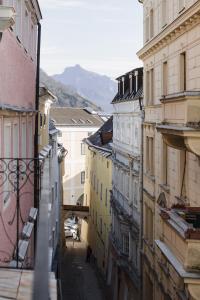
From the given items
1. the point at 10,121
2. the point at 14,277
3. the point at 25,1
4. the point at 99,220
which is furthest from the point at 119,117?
the point at 14,277

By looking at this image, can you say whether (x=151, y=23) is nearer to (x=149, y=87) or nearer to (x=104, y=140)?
(x=149, y=87)

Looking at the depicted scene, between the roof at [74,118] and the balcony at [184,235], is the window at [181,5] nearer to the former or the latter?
the balcony at [184,235]

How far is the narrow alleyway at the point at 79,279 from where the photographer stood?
29.8 metres

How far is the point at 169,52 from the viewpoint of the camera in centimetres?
1761

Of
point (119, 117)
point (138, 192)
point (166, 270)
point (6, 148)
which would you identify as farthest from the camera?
point (119, 117)

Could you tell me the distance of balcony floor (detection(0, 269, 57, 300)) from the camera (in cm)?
570

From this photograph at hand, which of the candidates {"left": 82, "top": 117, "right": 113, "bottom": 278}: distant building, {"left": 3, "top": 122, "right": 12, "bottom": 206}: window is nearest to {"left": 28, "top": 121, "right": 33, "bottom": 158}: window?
{"left": 3, "top": 122, "right": 12, "bottom": 206}: window

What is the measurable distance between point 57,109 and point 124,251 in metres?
37.3

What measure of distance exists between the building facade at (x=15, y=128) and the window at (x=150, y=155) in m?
6.19

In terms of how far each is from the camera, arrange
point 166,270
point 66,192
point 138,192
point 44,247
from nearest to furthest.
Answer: point 44,247
point 166,270
point 138,192
point 66,192

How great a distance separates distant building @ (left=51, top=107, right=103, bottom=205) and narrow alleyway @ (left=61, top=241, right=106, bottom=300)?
1399 centimetres

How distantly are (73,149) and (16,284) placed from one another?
172ft

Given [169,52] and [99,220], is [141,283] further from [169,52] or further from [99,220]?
[99,220]

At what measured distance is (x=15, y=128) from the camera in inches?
462
